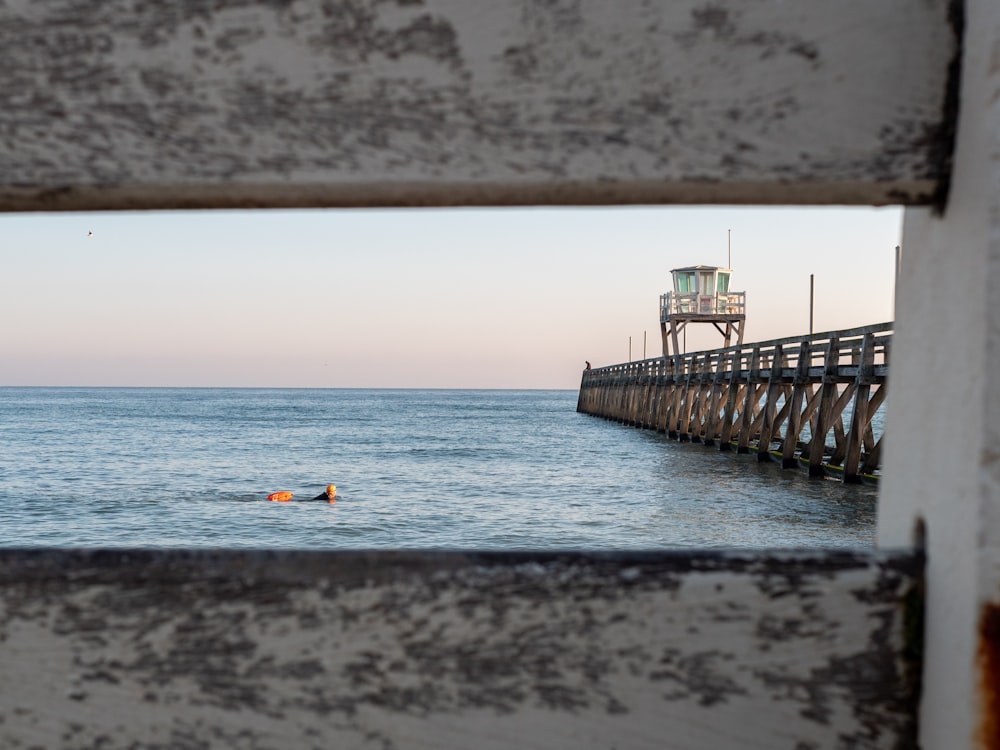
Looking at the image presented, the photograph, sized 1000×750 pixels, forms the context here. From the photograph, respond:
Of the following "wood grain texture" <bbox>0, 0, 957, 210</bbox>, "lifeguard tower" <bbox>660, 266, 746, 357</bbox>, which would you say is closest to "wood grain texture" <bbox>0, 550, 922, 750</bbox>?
"wood grain texture" <bbox>0, 0, 957, 210</bbox>

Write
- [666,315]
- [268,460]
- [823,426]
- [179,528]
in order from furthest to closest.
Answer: [666,315], [268,460], [823,426], [179,528]

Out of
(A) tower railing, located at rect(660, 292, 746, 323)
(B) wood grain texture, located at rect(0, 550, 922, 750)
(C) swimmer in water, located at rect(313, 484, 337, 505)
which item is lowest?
(C) swimmer in water, located at rect(313, 484, 337, 505)

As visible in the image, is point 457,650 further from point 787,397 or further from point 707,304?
point 707,304

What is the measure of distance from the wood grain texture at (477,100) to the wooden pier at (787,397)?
9499mm

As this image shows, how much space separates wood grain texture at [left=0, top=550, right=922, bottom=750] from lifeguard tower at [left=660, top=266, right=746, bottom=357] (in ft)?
139

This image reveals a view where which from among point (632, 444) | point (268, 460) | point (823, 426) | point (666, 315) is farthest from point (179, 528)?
point (666, 315)

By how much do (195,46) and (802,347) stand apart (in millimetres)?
18666

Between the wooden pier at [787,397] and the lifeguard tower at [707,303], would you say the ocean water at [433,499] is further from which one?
the lifeguard tower at [707,303]

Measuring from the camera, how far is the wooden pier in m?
15.2

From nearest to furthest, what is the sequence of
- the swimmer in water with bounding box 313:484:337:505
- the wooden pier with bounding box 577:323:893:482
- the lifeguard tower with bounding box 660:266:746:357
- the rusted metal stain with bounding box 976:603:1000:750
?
the rusted metal stain with bounding box 976:603:1000:750 < the wooden pier with bounding box 577:323:893:482 < the swimmer in water with bounding box 313:484:337:505 < the lifeguard tower with bounding box 660:266:746:357

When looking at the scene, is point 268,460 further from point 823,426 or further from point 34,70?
point 34,70

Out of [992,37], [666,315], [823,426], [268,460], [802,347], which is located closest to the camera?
[992,37]

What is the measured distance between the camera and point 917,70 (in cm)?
67

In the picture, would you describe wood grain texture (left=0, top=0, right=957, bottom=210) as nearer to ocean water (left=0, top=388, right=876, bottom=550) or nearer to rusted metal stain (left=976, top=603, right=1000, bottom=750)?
rusted metal stain (left=976, top=603, right=1000, bottom=750)
